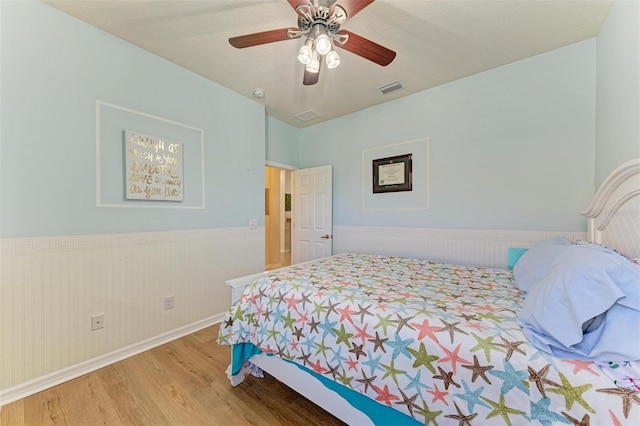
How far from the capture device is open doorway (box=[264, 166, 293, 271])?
5.17m

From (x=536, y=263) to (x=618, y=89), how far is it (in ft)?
4.52

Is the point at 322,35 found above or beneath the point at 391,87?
beneath

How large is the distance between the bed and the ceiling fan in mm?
1449

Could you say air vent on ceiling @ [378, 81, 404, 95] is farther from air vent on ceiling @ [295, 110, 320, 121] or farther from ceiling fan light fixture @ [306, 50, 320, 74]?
ceiling fan light fixture @ [306, 50, 320, 74]

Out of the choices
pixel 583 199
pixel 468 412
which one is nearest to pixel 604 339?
pixel 468 412

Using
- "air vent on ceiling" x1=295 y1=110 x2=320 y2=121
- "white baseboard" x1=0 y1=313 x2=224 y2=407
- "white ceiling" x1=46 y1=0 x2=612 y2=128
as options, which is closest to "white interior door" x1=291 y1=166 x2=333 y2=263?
"air vent on ceiling" x1=295 y1=110 x2=320 y2=121

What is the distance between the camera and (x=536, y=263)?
1.44 metres

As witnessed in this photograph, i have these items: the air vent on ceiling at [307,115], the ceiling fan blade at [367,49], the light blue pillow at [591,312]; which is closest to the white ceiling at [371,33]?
the ceiling fan blade at [367,49]

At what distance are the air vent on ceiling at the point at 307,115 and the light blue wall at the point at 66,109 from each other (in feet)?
4.49

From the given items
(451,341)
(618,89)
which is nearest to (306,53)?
(451,341)

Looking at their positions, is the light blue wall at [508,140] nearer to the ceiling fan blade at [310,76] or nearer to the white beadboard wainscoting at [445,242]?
the white beadboard wainscoting at [445,242]

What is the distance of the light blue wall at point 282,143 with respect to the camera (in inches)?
142

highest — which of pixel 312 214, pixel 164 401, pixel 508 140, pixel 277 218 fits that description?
pixel 508 140

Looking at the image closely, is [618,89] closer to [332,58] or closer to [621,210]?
[621,210]
